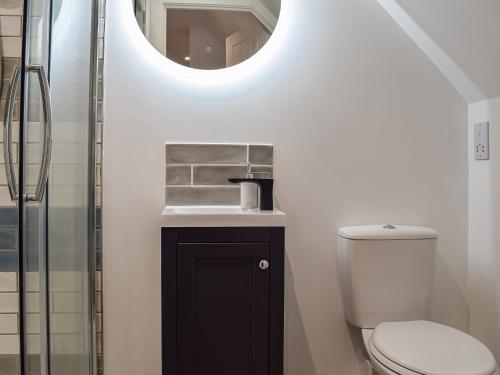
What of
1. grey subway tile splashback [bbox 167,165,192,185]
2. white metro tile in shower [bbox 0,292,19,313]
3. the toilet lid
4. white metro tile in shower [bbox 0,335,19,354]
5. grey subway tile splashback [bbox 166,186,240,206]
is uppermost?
grey subway tile splashback [bbox 167,165,192,185]

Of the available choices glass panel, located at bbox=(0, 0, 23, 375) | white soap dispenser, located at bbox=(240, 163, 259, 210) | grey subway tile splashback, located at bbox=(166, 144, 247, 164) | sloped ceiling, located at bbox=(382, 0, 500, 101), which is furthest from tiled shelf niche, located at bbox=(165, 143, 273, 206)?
sloped ceiling, located at bbox=(382, 0, 500, 101)

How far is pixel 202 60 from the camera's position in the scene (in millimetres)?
1709

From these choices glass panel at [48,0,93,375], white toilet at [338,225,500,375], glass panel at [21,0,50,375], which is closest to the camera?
glass panel at [21,0,50,375]

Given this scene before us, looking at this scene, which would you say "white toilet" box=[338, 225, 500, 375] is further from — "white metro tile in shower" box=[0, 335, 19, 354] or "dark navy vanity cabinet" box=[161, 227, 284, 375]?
"white metro tile in shower" box=[0, 335, 19, 354]

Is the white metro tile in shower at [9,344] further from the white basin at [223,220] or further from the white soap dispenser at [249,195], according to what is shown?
the white soap dispenser at [249,195]

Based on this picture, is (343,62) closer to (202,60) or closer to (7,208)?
(202,60)

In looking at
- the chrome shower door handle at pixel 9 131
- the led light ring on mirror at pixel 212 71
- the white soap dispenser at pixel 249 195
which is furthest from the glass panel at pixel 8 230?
the white soap dispenser at pixel 249 195

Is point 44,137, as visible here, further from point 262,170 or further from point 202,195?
point 262,170

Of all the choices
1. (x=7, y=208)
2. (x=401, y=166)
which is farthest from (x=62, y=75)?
(x=401, y=166)

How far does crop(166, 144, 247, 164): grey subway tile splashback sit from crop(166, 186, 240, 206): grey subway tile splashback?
109mm

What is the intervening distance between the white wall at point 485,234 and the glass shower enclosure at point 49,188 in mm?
1550

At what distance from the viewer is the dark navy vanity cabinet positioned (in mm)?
1337

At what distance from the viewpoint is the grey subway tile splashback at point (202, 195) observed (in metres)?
1.68

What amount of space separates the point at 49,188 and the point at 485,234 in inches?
63.8
